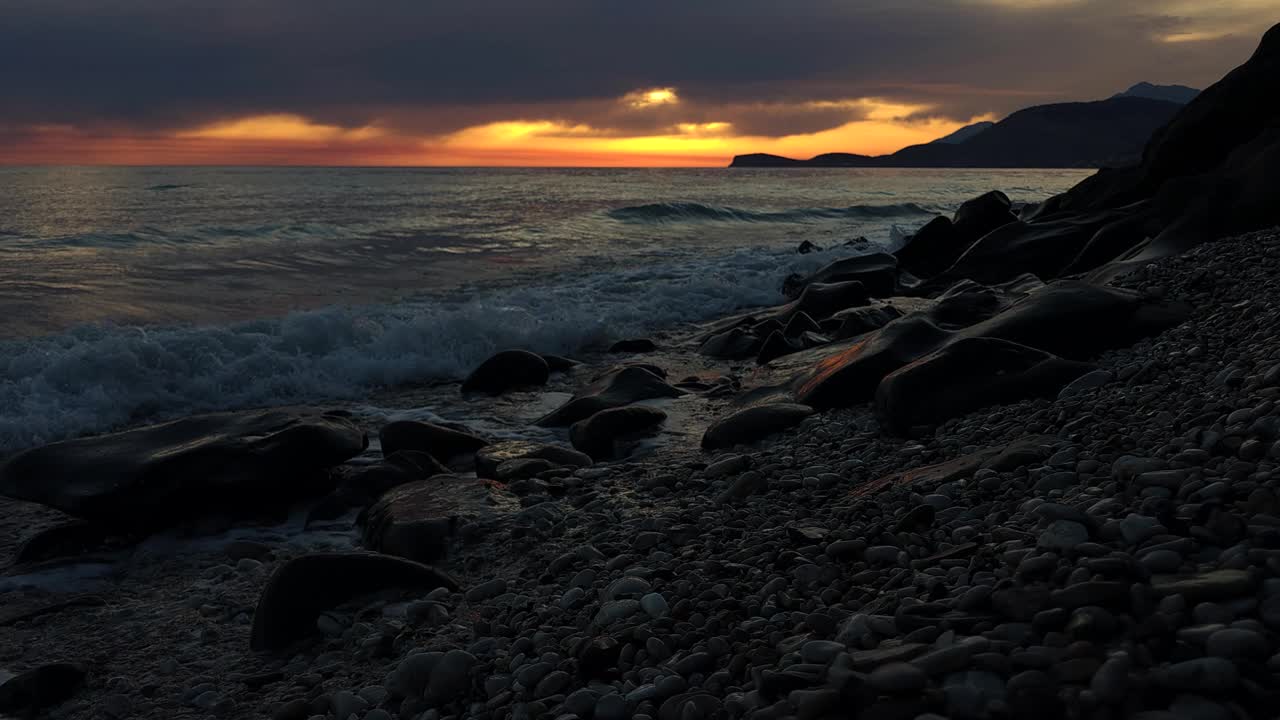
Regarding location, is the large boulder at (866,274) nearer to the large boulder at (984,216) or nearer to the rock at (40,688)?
the large boulder at (984,216)

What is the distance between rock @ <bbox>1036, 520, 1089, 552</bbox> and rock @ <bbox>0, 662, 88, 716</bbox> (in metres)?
3.86

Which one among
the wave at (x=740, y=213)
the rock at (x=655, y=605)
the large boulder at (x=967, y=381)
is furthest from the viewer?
the wave at (x=740, y=213)

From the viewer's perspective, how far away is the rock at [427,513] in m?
4.72

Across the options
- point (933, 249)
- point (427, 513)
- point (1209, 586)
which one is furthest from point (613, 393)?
point (933, 249)

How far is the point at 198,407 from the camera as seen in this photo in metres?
8.50

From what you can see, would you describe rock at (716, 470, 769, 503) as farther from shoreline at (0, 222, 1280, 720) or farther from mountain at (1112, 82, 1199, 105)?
mountain at (1112, 82, 1199, 105)

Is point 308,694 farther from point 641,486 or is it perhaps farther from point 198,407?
point 198,407

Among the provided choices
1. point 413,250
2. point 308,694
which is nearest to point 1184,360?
point 308,694

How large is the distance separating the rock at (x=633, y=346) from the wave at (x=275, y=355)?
20.0 inches

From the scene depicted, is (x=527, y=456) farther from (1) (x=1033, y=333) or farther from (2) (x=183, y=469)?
(1) (x=1033, y=333)

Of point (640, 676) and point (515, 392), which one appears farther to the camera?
point (515, 392)

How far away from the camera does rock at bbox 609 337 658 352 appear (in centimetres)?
1069

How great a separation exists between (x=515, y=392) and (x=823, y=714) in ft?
22.5

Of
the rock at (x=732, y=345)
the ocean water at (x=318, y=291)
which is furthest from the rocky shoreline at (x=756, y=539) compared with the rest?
the ocean water at (x=318, y=291)
